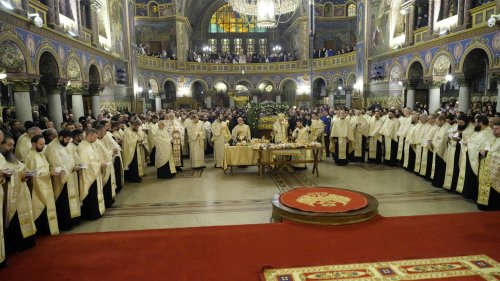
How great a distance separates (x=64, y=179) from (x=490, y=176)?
7.18m

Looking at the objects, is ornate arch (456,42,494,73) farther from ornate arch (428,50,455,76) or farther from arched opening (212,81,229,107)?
arched opening (212,81,229,107)

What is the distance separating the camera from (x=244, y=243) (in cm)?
421

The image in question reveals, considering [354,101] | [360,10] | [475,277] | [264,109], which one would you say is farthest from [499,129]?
[360,10]

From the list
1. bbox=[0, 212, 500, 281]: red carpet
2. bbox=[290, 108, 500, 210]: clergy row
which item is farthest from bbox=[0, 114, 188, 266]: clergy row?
bbox=[290, 108, 500, 210]: clergy row

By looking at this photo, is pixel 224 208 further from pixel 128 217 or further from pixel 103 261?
pixel 103 261

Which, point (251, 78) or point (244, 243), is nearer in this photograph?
point (244, 243)

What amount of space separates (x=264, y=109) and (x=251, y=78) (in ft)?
57.0

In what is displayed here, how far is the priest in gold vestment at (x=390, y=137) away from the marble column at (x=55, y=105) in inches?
469

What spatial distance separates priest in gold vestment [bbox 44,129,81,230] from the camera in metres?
5.04

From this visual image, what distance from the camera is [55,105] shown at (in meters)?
12.3

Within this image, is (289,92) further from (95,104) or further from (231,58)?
(95,104)

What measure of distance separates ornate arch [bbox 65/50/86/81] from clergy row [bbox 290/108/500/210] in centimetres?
911

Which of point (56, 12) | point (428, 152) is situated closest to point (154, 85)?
point (56, 12)

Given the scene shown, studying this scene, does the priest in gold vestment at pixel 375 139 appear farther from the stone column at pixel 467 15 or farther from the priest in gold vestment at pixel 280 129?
the stone column at pixel 467 15
